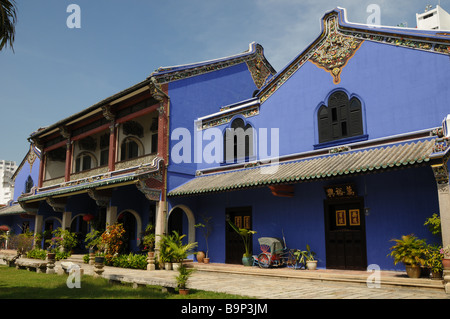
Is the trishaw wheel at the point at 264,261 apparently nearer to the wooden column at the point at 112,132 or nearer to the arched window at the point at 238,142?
the arched window at the point at 238,142

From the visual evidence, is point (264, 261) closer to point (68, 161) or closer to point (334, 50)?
point (334, 50)

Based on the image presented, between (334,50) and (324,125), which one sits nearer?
(324,125)

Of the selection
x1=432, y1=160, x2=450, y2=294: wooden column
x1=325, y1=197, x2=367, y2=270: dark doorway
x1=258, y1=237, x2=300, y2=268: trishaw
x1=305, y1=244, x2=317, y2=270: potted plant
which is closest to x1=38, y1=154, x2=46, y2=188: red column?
x1=258, y1=237, x2=300, y2=268: trishaw

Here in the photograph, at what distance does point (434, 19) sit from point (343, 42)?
3147cm

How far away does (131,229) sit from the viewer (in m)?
18.3

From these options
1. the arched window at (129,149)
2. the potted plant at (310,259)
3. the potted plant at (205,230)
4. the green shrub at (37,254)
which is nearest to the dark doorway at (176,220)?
the potted plant at (205,230)

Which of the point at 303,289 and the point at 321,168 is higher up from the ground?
the point at 321,168

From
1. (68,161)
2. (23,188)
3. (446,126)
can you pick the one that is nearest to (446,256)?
(446,126)

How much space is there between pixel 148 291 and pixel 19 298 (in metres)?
2.62

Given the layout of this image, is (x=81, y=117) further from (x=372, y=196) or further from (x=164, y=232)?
(x=372, y=196)

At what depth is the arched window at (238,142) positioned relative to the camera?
47.4ft

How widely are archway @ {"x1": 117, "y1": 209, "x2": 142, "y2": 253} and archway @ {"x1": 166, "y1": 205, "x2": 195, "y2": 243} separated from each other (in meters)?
2.29

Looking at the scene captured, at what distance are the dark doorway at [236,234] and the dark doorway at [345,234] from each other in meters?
3.13

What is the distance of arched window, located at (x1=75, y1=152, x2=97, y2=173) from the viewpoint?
21516mm
